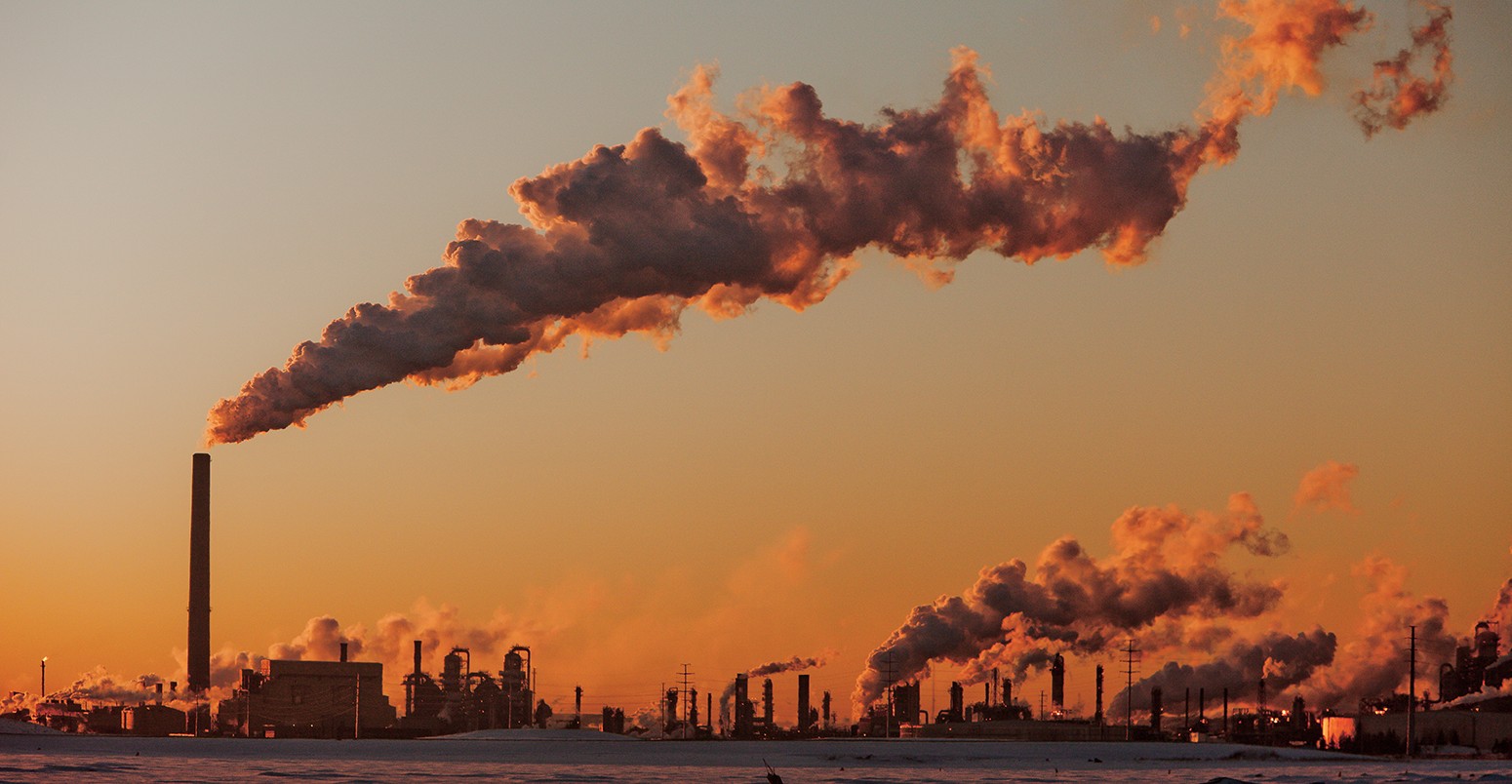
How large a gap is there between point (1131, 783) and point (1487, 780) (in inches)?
1420

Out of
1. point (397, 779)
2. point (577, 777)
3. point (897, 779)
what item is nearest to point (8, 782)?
point (397, 779)

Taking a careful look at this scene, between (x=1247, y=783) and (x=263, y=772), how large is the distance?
86260 millimetres

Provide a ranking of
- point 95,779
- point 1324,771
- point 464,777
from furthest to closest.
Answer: point 1324,771
point 464,777
point 95,779

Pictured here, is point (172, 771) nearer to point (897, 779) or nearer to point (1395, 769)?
point (897, 779)

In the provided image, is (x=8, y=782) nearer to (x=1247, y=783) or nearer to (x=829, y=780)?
(x=829, y=780)

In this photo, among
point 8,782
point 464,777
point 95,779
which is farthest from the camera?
point 464,777

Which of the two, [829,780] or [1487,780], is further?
[829,780]

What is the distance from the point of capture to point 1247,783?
160 metres

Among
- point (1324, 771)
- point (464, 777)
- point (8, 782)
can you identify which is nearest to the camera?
point (8, 782)

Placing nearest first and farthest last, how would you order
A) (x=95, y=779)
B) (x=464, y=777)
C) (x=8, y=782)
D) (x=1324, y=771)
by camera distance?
(x=8, y=782) → (x=95, y=779) → (x=464, y=777) → (x=1324, y=771)

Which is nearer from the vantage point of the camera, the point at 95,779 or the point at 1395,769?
the point at 95,779

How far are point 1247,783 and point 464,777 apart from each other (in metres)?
67.0

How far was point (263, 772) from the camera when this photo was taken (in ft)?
611

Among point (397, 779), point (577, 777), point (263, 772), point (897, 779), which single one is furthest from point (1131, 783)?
point (263, 772)
